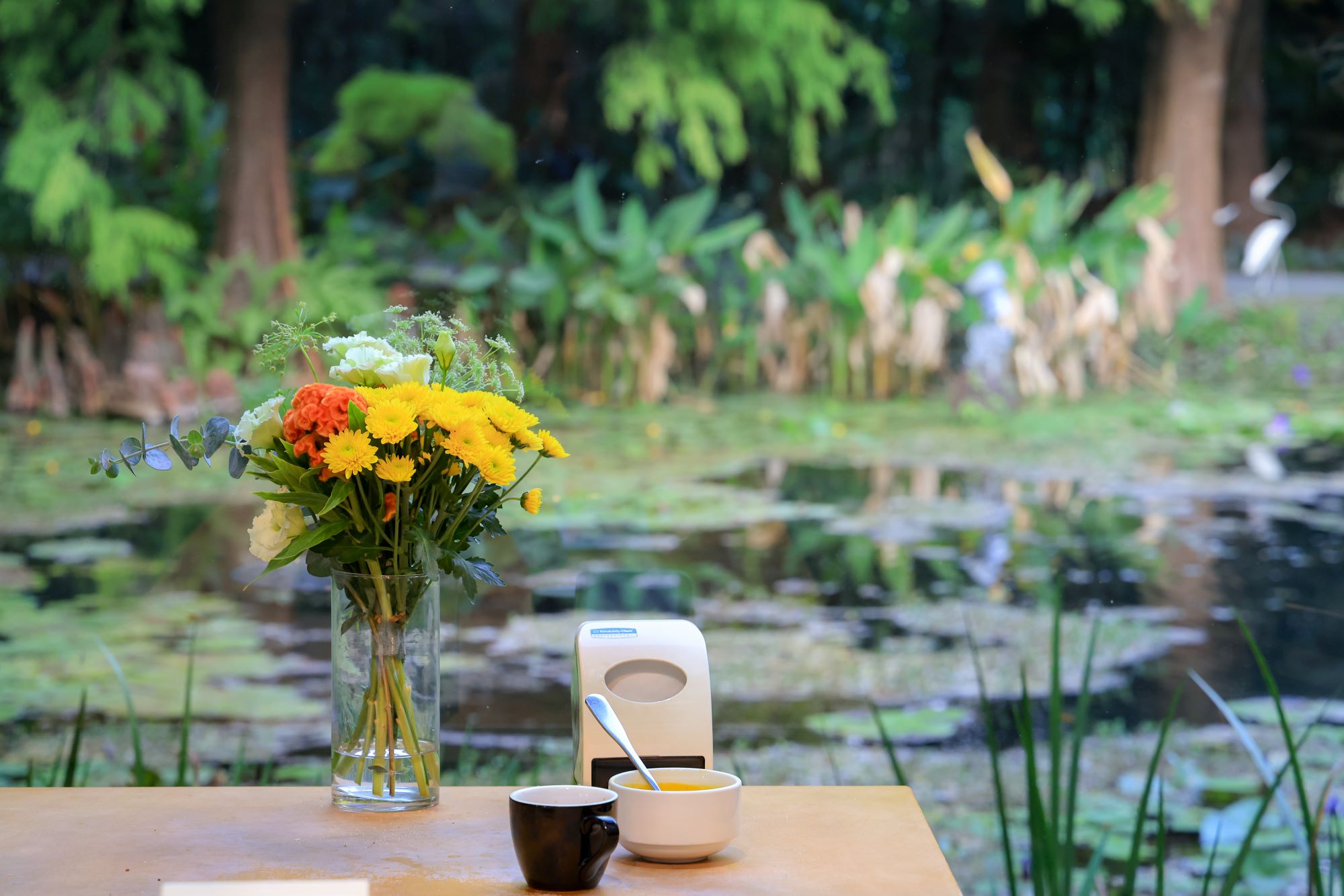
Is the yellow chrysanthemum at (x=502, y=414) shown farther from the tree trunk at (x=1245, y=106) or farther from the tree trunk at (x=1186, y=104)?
the tree trunk at (x=1245, y=106)

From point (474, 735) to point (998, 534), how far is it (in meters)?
1.16

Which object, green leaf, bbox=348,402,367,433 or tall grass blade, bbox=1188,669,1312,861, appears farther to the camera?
tall grass blade, bbox=1188,669,1312,861

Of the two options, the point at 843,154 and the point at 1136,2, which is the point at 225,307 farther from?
the point at 1136,2

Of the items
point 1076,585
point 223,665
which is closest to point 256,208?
point 223,665

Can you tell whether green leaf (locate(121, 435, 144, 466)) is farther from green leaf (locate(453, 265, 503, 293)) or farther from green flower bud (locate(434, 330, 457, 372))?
green leaf (locate(453, 265, 503, 293))

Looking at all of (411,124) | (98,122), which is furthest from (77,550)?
(411,124)

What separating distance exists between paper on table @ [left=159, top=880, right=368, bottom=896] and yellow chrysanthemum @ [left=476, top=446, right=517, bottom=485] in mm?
340

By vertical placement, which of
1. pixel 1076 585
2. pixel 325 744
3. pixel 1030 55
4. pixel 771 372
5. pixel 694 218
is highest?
pixel 1030 55

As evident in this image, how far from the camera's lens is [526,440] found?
3.76 ft

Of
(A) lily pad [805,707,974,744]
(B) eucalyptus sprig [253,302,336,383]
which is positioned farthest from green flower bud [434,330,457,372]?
(A) lily pad [805,707,974,744]

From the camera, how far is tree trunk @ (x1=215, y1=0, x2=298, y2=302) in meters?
2.76

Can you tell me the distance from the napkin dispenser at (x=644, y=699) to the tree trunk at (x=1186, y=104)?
6.86 ft

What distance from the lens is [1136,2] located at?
9.34ft

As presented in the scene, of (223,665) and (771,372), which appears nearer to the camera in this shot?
(223,665)
